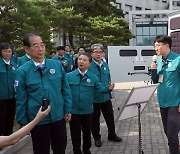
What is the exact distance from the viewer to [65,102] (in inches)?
132

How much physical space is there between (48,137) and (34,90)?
54 centimetres

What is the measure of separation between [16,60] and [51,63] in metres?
2.64

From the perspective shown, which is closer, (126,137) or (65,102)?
(65,102)

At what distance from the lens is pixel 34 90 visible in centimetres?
307

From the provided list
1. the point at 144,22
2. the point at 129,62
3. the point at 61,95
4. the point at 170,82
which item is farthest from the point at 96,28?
the point at 61,95

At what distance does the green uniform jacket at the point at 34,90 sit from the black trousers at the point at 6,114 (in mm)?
2115

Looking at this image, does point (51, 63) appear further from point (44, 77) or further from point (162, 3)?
point (162, 3)

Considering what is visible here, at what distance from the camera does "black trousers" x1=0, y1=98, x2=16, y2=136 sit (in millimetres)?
5121

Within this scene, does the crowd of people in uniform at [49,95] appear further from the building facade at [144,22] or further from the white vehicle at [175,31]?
the building facade at [144,22]

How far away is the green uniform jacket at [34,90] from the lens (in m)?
3.07

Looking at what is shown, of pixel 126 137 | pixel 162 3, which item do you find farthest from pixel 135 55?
pixel 162 3

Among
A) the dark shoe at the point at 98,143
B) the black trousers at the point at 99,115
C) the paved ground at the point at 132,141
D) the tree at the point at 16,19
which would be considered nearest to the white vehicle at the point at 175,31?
the paved ground at the point at 132,141

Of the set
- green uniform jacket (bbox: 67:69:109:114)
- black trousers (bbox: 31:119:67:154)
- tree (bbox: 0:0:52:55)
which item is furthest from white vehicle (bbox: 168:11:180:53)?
black trousers (bbox: 31:119:67:154)

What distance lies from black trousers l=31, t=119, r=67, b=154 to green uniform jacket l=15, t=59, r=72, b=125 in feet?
0.26
